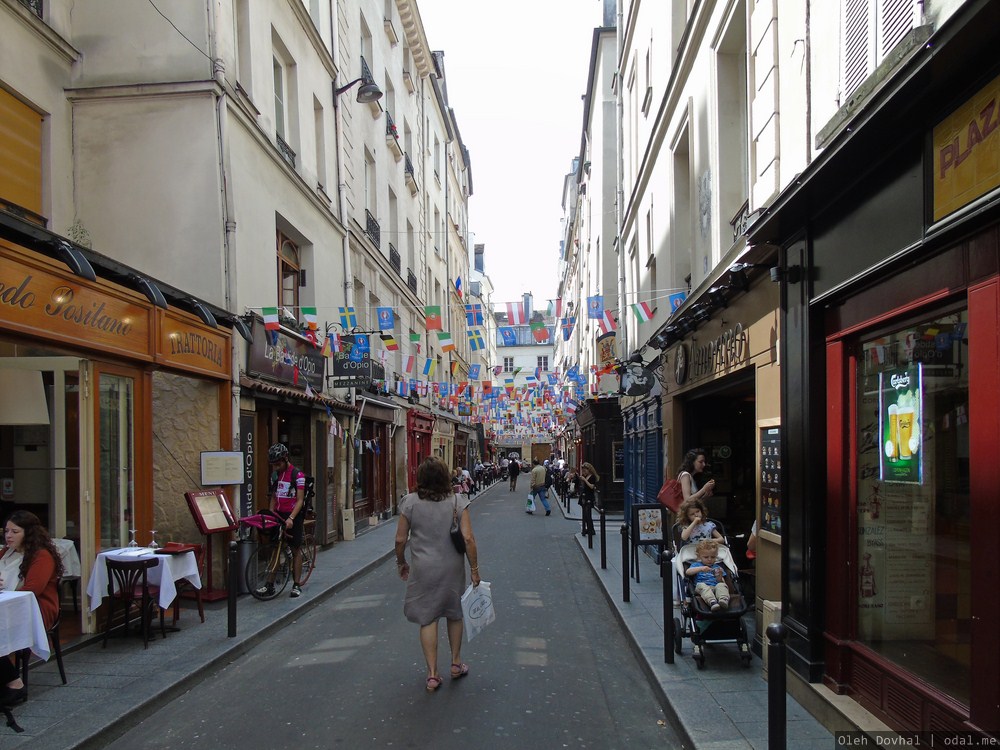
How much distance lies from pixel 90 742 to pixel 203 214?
7.04 metres

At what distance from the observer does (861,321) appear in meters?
4.76

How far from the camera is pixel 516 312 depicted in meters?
12.9

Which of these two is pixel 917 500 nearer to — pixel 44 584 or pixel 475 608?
pixel 475 608

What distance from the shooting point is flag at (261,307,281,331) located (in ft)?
35.6

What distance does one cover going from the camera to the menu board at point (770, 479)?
617 cm

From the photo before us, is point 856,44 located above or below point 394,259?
below

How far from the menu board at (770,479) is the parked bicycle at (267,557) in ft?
19.5

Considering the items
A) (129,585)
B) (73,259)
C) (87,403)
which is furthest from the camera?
(87,403)

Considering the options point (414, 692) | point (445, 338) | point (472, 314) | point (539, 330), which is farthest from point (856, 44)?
point (472, 314)

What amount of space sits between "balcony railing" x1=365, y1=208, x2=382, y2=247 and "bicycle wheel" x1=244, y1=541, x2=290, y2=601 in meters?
10.7

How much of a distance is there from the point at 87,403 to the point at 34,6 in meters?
5.62

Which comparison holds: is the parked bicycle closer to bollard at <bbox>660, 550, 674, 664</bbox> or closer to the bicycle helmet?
the bicycle helmet

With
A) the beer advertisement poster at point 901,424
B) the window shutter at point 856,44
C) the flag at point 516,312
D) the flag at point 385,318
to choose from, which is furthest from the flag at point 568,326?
the beer advertisement poster at point 901,424

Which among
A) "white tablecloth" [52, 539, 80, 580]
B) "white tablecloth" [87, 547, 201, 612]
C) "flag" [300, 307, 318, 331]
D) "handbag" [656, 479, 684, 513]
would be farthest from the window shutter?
"flag" [300, 307, 318, 331]
